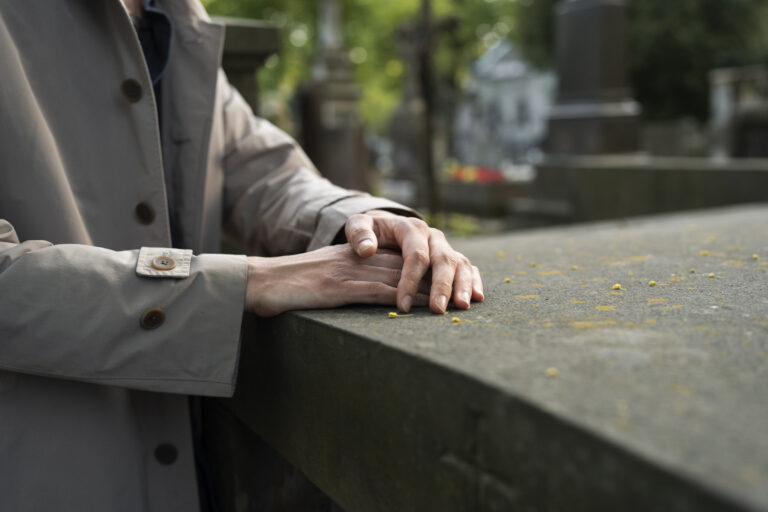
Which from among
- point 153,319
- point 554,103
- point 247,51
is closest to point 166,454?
point 153,319

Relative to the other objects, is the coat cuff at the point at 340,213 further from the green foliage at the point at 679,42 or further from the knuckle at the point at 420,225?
the green foliage at the point at 679,42

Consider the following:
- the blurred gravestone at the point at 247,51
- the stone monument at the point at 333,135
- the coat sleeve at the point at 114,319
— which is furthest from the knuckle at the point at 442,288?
the stone monument at the point at 333,135

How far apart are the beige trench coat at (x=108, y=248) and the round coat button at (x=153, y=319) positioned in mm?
11

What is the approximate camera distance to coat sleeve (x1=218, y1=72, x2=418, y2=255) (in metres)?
2.04

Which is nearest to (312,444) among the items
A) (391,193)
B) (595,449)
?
(595,449)

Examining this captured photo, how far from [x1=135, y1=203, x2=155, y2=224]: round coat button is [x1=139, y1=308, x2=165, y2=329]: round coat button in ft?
1.46

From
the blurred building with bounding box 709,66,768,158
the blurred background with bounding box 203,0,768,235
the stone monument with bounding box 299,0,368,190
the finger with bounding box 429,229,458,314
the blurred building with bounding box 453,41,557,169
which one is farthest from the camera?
the blurred building with bounding box 453,41,557,169

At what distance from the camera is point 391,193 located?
1484 centimetres

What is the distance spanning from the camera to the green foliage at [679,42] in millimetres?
27875

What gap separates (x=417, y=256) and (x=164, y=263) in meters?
0.53

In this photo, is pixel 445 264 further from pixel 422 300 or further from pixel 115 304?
pixel 115 304

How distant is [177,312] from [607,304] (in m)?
0.91

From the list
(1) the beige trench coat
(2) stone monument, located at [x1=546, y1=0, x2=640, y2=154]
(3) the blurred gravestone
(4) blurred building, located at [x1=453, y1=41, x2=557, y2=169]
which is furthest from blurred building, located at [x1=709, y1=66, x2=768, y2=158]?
(4) blurred building, located at [x1=453, y1=41, x2=557, y2=169]

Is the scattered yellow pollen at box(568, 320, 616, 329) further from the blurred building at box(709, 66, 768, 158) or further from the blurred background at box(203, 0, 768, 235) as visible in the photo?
the blurred building at box(709, 66, 768, 158)
